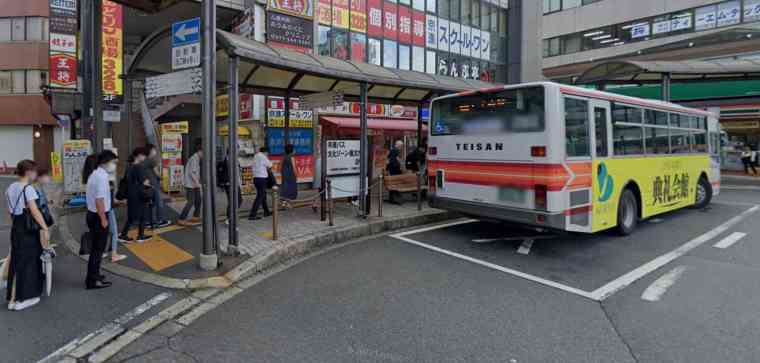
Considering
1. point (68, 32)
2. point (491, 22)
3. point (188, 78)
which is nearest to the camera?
point (188, 78)

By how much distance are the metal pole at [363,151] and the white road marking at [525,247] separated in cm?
316

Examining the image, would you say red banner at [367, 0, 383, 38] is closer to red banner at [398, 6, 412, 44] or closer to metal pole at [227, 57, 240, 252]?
red banner at [398, 6, 412, 44]

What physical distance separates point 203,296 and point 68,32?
18.1 m

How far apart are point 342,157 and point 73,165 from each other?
22.4ft

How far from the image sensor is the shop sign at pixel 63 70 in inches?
682

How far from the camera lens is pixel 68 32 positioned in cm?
1762

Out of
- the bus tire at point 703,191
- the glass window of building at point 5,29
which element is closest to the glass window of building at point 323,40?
the bus tire at point 703,191

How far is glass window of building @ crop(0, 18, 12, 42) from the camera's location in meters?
25.1

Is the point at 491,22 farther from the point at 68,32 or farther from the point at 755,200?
the point at 68,32

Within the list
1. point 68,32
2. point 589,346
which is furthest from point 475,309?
point 68,32

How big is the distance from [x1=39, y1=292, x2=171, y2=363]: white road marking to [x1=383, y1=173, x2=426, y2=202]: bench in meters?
6.46

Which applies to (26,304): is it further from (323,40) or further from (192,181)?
(323,40)

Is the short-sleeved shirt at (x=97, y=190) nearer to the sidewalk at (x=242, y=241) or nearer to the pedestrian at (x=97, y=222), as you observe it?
the pedestrian at (x=97, y=222)

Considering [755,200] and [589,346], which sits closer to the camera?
[589,346]
